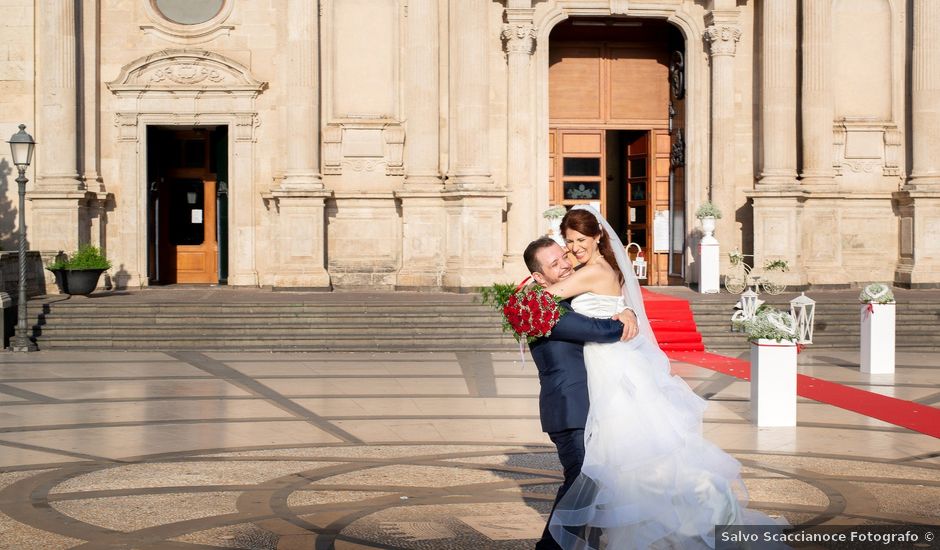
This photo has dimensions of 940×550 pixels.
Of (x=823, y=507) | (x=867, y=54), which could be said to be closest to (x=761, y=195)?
(x=867, y=54)

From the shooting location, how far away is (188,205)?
26.9m

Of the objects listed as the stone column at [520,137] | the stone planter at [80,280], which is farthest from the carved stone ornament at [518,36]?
the stone planter at [80,280]

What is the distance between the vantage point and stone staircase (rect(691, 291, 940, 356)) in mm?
20375

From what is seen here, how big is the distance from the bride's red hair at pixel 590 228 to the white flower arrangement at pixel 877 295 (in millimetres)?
11020

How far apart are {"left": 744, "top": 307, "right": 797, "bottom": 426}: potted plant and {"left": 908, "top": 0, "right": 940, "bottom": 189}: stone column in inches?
537

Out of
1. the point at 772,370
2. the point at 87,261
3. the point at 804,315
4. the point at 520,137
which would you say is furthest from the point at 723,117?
the point at 772,370

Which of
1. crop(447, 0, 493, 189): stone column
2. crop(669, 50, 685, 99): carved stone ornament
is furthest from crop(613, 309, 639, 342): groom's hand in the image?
crop(669, 50, 685, 99): carved stone ornament

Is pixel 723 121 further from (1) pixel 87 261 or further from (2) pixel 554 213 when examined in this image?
(1) pixel 87 261

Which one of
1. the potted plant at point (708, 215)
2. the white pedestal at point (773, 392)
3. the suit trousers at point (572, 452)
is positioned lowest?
the white pedestal at point (773, 392)

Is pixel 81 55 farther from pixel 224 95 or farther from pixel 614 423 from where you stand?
pixel 614 423

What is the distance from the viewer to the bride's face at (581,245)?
7.01 metres

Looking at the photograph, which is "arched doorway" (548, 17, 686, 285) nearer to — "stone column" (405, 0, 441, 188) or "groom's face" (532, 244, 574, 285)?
"stone column" (405, 0, 441, 188)

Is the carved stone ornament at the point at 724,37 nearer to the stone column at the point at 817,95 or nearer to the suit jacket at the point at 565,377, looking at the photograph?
the stone column at the point at 817,95

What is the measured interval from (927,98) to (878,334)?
1010cm
